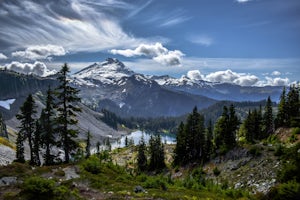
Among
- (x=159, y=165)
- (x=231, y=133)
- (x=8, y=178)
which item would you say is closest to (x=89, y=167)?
(x=8, y=178)

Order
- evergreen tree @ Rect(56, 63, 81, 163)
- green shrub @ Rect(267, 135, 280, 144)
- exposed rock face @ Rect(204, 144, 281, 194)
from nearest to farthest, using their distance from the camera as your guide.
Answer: evergreen tree @ Rect(56, 63, 81, 163)
exposed rock face @ Rect(204, 144, 281, 194)
green shrub @ Rect(267, 135, 280, 144)

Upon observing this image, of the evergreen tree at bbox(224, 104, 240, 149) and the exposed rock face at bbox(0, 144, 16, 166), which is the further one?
the exposed rock face at bbox(0, 144, 16, 166)

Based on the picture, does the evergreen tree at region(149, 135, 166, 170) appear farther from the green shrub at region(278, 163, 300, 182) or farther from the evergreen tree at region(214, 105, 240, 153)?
the green shrub at region(278, 163, 300, 182)

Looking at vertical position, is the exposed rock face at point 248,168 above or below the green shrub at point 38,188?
below

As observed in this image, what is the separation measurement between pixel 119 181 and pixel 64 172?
558 cm

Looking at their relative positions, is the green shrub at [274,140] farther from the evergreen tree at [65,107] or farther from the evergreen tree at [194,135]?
the evergreen tree at [65,107]

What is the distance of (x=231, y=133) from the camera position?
67.2 metres

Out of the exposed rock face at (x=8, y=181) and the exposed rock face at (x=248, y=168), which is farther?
the exposed rock face at (x=248, y=168)

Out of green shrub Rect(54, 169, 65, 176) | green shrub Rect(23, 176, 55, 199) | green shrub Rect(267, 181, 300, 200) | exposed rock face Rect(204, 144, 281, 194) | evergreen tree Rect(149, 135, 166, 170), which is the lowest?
evergreen tree Rect(149, 135, 166, 170)

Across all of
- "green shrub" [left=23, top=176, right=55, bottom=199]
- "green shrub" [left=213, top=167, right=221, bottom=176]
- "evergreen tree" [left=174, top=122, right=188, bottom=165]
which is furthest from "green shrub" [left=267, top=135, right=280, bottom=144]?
"green shrub" [left=23, top=176, right=55, bottom=199]

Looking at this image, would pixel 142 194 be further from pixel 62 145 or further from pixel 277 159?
pixel 277 159

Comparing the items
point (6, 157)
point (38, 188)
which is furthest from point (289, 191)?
point (6, 157)

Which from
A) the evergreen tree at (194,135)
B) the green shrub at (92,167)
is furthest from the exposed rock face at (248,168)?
the green shrub at (92,167)

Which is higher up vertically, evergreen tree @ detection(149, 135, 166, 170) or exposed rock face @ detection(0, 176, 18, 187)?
exposed rock face @ detection(0, 176, 18, 187)
